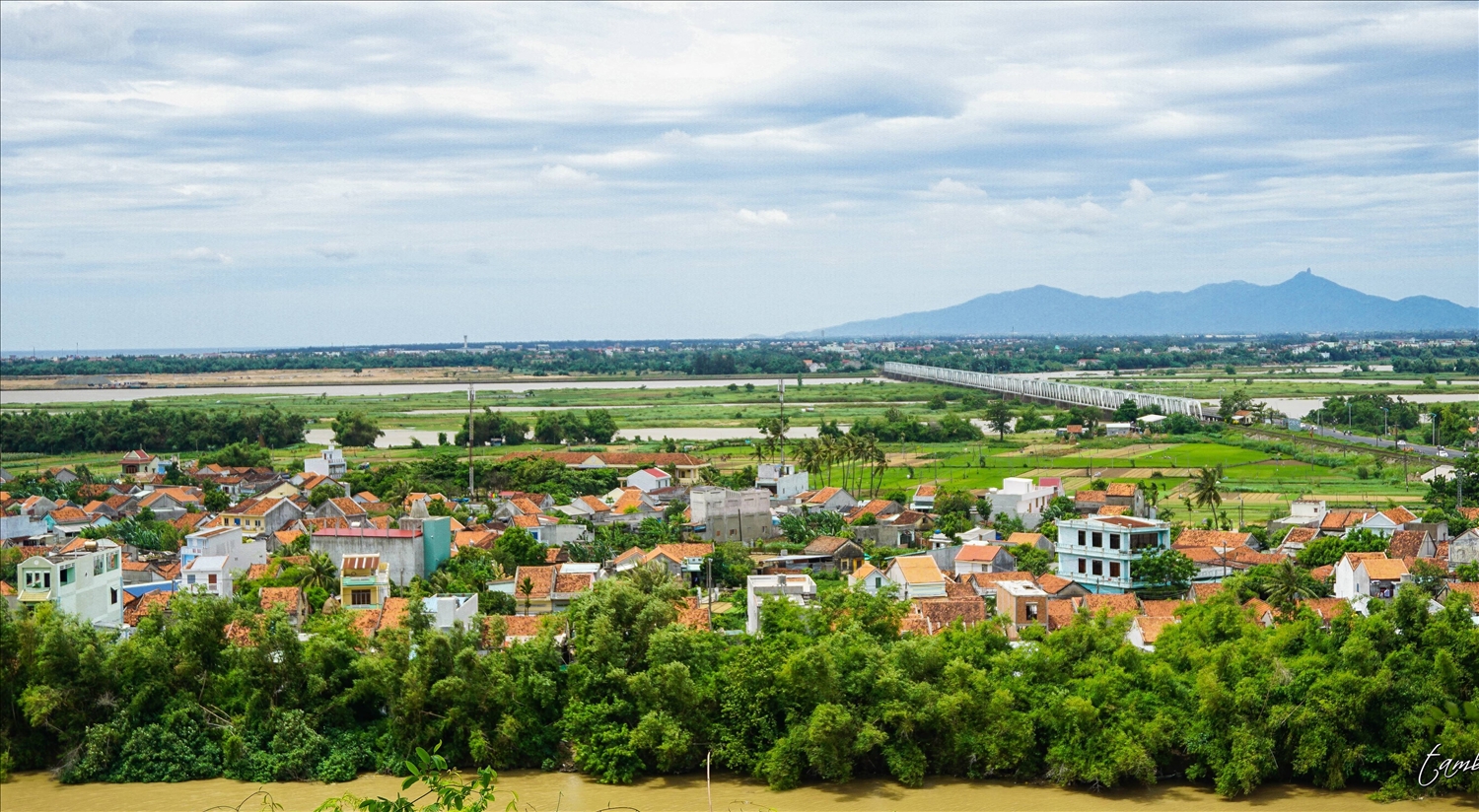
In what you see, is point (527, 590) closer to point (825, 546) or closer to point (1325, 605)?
point (825, 546)

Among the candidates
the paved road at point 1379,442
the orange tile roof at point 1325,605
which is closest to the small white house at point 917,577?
the orange tile roof at point 1325,605

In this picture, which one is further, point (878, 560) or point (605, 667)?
point (878, 560)

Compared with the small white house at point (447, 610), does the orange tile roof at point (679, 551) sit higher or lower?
lower

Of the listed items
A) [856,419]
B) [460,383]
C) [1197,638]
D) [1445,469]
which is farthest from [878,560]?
[460,383]

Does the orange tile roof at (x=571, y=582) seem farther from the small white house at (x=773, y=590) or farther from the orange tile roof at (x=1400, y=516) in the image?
the orange tile roof at (x=1400, y=516)

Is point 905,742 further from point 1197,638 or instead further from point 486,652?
point 486,652

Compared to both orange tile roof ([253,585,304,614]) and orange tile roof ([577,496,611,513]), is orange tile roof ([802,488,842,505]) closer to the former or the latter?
orange tile roof ([577,496,611,513])

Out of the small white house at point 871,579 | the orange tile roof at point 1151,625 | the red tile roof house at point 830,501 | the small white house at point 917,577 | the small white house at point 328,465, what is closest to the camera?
the orange tile roof at point 1151,625
